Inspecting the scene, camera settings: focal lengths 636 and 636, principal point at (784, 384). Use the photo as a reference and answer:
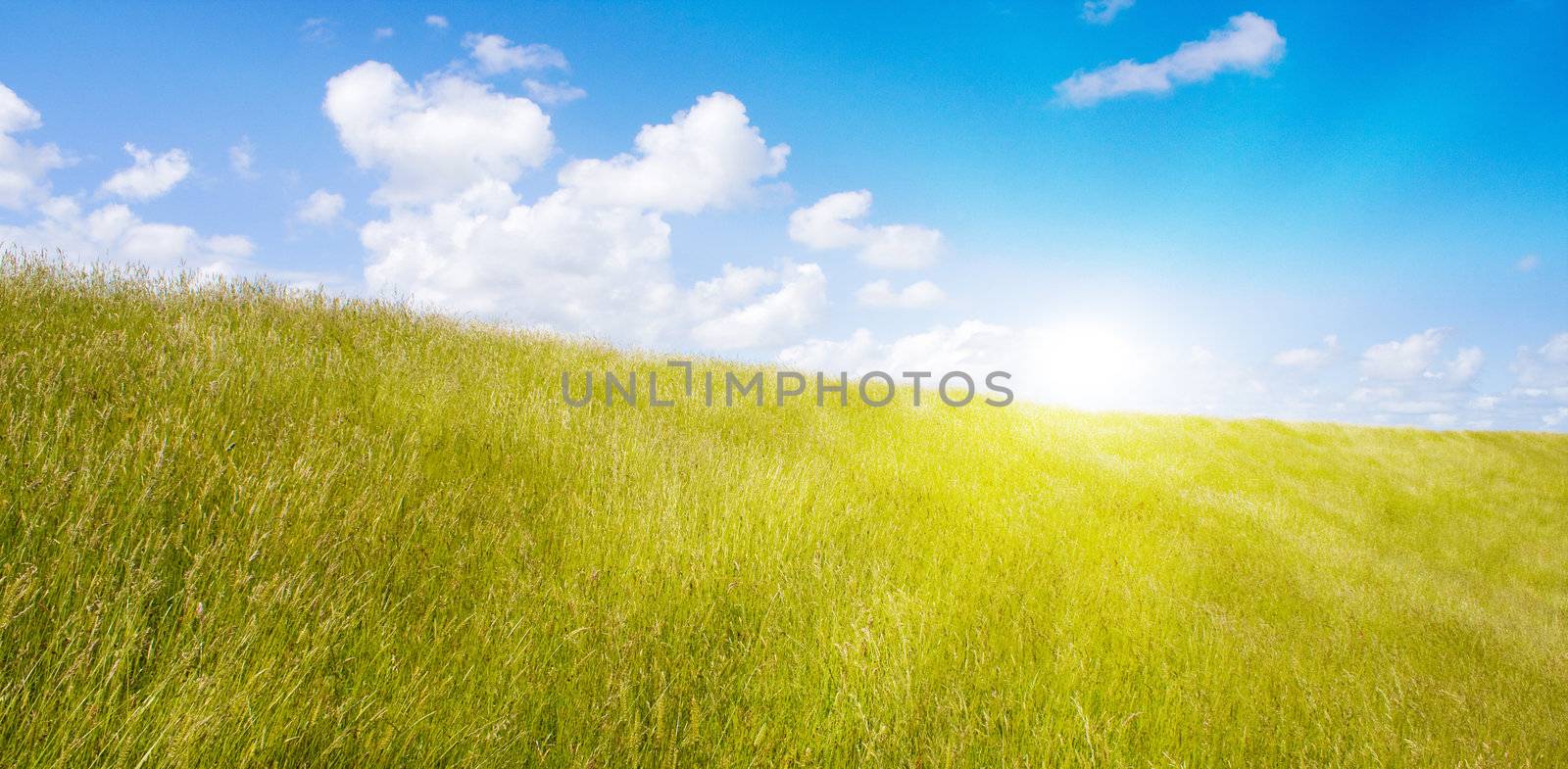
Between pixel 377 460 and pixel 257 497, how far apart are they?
3.29 feet

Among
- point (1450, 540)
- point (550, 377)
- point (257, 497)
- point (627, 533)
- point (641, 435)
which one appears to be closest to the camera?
point (257, 497)

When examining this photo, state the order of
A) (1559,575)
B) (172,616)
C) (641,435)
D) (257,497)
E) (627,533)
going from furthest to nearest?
1. (1559,575)
2. (641,435)
3. (627,533)
4. (257,497)
5. (172,616)

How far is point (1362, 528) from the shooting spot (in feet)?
27.3

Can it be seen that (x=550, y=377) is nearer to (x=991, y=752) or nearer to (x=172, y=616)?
(x=172, y=616)

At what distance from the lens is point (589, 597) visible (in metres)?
2.76

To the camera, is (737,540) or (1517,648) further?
(1517,648)

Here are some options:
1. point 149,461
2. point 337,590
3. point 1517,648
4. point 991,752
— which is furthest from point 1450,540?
point 149,461

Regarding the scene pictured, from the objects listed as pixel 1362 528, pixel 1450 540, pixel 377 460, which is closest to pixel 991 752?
pixel 377 460

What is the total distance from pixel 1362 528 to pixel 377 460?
36.1 ft

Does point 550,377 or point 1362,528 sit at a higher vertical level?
point 550,377

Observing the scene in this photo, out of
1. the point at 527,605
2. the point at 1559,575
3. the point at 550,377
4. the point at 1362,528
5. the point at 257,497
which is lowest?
the point at 1559,575

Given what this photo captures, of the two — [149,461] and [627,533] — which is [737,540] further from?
[149,461]

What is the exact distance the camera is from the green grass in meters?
1.84

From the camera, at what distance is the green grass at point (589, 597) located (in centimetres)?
184
